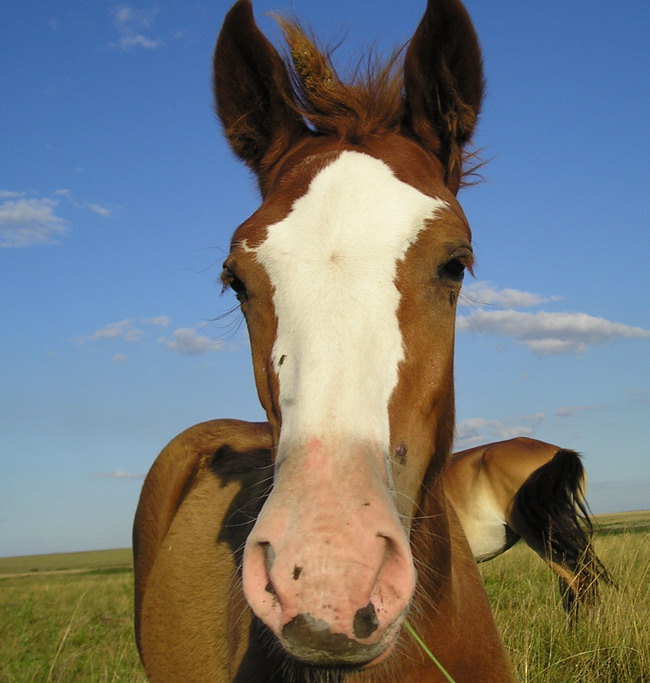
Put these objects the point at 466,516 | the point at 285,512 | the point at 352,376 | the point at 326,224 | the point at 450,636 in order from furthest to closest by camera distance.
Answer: the point at 466,516 → the point at 450,636 → the point at 326,224 → the point at 352,376 → the point at 285,512

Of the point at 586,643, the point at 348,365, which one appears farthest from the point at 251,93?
the point at 586,643

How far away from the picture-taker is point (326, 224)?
2.42 m

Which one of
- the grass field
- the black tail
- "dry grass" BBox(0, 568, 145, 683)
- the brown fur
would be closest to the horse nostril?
the brown fur

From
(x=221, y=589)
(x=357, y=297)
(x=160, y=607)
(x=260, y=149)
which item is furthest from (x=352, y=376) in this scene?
(x=160, y=607)

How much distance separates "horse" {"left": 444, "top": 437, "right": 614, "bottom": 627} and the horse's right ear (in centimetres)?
357

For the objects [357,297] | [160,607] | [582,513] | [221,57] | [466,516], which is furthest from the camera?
[466,516]

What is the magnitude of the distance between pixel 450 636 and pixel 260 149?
2594 mm

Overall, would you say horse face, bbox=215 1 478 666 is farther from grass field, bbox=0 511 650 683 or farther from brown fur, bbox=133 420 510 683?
grass field, bbox=0 511 650 683

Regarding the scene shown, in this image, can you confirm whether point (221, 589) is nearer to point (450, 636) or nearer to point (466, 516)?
point (450, 636)

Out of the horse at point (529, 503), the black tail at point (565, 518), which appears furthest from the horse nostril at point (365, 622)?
the black tail at point (565, 518)

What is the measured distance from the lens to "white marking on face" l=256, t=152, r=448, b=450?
2.00 metres

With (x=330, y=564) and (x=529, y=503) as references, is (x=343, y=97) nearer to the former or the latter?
(x=330, y=564)

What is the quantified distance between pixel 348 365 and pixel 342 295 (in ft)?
0.88

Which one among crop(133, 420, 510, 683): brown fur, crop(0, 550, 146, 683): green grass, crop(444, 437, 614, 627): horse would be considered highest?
crop(133, 420, 510, 683): brown fur
